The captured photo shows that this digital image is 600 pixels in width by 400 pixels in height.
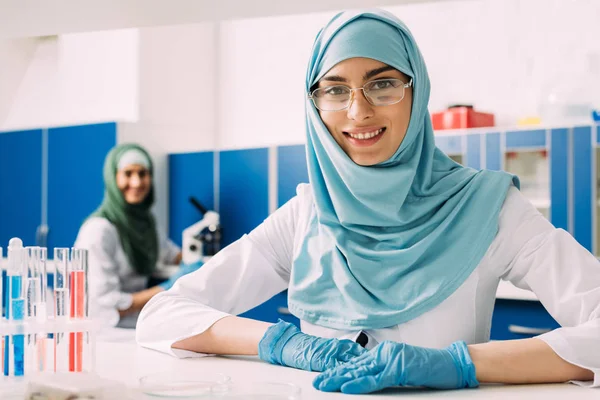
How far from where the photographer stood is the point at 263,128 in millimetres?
5316

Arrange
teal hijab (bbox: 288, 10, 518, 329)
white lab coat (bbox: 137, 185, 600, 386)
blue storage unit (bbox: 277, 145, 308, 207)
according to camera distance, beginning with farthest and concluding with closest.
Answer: blue storage unit (bbox: 277, 145, 308, 207) < teal hijab (bbox: 288, 10, 518, 329) < white lab coat (bbox: 137, 185, 600, 386)

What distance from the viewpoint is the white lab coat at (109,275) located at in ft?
11.9

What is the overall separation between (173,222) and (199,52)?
1.37m

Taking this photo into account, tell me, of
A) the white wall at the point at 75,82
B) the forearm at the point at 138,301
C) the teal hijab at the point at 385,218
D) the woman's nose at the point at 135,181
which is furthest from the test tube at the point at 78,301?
the white wall at the point at 75,82

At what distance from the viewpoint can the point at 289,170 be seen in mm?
4324

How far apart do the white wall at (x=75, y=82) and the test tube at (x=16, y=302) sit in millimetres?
4086

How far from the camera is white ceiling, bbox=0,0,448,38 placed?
3.48 feet

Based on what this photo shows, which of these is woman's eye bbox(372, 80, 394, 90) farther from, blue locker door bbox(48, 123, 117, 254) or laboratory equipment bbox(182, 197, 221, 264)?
blue locker door bbox(48, 123, 117, 254)

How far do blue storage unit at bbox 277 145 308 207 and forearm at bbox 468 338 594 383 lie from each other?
123 inches

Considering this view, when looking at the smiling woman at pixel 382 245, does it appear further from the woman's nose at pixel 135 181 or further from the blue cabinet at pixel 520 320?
the woman's nose at pixel 135 181

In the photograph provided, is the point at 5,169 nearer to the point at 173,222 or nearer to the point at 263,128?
the point at 173,222

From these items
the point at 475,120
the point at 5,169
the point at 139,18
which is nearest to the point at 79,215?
the point at 5,169

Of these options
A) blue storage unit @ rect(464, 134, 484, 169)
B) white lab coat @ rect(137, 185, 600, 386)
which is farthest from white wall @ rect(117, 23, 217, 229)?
white lab coat @ rect(137, 185, 600, 386)

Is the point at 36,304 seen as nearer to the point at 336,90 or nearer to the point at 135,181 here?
the point at 336,90
